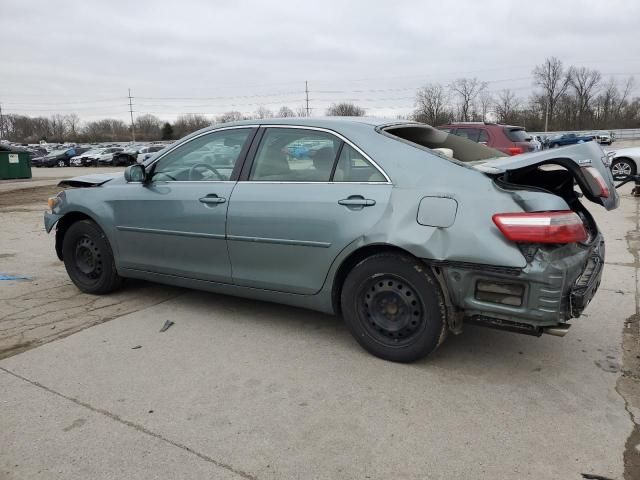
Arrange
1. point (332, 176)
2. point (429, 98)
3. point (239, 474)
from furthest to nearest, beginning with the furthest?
point (429, 98) < point (332, 176) < point (239, 474)

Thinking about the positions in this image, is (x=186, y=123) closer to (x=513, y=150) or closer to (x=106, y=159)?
(x=106, y=159)

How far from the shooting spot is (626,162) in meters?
15.0

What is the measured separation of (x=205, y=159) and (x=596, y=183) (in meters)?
2.94

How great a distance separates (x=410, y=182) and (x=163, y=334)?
2247mm

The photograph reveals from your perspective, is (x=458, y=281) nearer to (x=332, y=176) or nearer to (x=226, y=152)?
(x=332, y=176)

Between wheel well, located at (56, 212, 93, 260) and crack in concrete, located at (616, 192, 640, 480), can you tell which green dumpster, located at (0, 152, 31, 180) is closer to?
wheel well, located at (56, 212, 93, 260)

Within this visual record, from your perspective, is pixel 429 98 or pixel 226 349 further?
pixel 429 98

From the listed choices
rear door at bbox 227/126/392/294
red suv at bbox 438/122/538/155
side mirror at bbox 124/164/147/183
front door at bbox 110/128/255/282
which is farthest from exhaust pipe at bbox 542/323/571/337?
red suv at bbox 438/122/538/155

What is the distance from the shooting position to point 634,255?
6.60 metres

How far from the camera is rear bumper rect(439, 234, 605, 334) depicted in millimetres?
2883

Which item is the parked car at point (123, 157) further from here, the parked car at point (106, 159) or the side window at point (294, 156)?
the side window at point (294, 156)

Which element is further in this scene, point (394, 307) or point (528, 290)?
point (394, 307)

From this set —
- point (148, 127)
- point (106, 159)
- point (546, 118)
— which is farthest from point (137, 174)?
point (148, 127)

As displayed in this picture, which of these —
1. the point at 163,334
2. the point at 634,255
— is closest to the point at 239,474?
the point at 163,334
